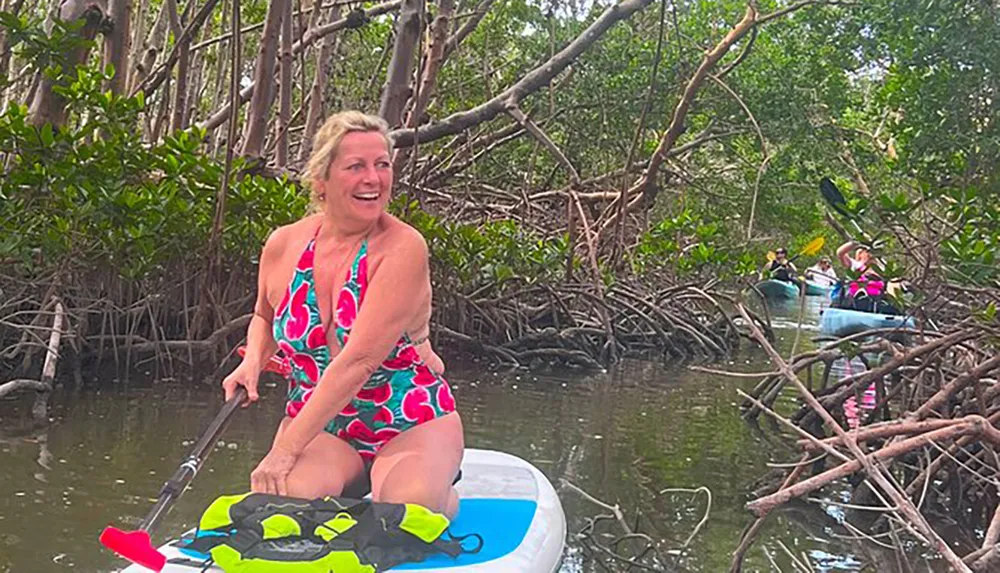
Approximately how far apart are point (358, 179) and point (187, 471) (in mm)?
727

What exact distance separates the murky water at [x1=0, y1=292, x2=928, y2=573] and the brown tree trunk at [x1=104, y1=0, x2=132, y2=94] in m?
1.73

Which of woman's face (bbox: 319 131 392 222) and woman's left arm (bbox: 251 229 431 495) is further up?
woman's face (bbox: 319 131 392 222)

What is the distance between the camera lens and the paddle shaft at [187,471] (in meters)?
2.35

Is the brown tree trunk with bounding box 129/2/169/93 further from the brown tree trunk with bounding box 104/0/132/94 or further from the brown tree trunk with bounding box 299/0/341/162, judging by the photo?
the brown tree trunk with bounding box 299/0/341/162

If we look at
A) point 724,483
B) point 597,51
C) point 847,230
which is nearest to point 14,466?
point 724,483

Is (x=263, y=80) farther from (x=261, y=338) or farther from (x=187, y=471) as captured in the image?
(x=187, y=471)

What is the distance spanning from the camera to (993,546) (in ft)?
8.21

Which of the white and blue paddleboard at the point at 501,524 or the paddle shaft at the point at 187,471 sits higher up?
the paddle shaft at the point at 187,471

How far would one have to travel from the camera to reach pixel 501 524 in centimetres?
272

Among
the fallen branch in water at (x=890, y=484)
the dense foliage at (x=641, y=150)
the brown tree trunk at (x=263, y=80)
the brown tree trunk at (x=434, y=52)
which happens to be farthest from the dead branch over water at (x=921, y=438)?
the brown tree trunk at (x=263, y=80)

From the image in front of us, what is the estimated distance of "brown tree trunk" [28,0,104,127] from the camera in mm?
5738

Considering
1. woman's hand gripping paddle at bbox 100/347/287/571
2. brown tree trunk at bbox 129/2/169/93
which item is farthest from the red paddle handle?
brown tree trunk at bbox 129/2/169/93

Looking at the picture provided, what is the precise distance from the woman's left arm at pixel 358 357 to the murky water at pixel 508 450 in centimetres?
109

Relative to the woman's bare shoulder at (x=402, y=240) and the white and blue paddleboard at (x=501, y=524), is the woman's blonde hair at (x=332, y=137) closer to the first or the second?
the woman's bare shoulder at (x=402, y=240)
